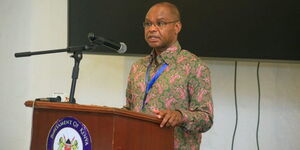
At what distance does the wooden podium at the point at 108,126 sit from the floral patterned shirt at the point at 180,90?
0.27m

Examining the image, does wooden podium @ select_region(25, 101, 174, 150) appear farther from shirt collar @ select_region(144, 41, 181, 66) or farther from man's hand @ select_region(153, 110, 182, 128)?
shirt collar @ select_region(144, 41, 181, 66)

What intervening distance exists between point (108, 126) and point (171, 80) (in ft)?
1.91

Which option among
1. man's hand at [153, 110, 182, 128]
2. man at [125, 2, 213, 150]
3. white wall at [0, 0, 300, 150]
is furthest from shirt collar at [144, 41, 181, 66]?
white wall at [0, 0, 300, 150]

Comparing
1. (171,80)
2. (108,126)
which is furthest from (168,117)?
(171,80)

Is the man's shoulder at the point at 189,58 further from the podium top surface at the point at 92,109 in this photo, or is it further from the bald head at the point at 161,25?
the podium top surface at the point at 92,109

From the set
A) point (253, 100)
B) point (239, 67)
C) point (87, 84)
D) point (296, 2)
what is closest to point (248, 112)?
point (253, 100)

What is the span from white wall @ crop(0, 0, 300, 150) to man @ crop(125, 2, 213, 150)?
3.01 ft

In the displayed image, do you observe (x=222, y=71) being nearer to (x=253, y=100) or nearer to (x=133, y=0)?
(x=253, y=100)

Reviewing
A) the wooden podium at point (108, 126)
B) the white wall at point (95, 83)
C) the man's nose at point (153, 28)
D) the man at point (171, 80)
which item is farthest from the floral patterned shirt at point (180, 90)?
the white wall at point (95, 83)

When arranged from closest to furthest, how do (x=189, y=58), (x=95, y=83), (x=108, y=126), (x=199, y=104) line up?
(x=108, y=126) → (x=199, y=104) → (x=189, y=58) → (x=95, y=83)

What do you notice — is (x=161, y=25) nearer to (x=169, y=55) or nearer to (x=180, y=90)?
(x=169, y=55)

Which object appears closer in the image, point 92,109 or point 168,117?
point 92,109

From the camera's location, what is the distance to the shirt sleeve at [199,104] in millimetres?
1427

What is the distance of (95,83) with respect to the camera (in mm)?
3248
